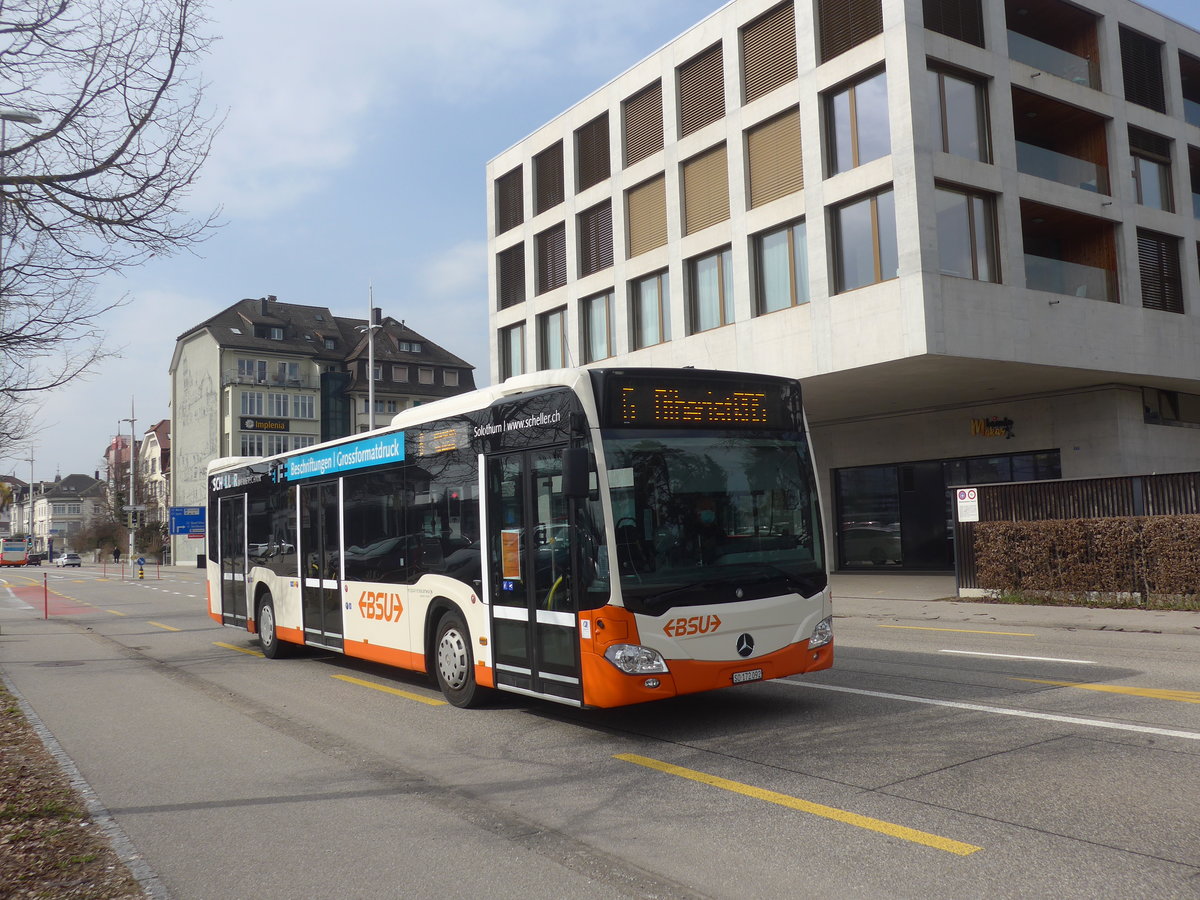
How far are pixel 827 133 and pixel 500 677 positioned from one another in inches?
742

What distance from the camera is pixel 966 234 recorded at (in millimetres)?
21797

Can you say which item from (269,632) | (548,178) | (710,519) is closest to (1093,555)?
(710,519)

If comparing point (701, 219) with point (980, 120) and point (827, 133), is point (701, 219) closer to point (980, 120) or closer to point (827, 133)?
point (827, 133)

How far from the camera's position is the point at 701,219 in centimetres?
2725

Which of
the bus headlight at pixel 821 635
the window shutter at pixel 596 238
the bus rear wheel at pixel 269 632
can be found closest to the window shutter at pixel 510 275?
the window shutter at pixel 596 238

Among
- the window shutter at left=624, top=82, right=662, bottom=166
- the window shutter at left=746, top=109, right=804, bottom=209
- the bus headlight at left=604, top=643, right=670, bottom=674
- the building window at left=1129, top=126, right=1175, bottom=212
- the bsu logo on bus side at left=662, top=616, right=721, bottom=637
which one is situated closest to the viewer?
the bus headlight at left=604, top=643, right=670, bottom=674

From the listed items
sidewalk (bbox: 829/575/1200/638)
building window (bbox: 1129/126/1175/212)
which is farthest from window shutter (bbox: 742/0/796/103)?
sidewalk (bbox: 829/575/1200/638)

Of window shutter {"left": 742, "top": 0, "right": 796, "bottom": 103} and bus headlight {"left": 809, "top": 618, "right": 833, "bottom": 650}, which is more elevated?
window shutter {"left": 742, "top": 0, "right": 796, "bottom": 103}

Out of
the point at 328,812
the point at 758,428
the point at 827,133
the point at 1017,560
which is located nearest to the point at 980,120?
the point at 827,133

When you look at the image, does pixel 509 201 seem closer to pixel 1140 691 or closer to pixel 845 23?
pixel 845 23

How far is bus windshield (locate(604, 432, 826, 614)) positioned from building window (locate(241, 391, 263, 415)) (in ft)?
243

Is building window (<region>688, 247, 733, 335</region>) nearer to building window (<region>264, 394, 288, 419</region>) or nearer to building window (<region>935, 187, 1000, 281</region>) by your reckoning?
building window (<region>935, 187, 1000, 281</region>)

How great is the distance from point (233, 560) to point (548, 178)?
2208 centimetres

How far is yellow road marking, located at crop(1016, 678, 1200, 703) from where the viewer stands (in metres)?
8.15
